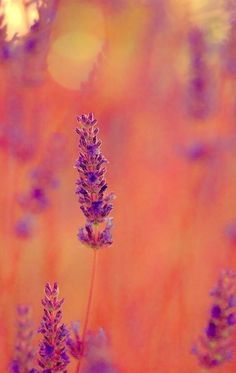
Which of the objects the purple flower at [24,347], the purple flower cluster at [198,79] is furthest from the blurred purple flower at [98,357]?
the purple flower cluster at [198,79]

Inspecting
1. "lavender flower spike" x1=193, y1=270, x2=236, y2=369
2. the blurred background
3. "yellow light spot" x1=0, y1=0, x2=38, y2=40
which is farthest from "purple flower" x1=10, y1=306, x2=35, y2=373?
"yellow light spot" x1=0, y1=0, x2=38, y2=40

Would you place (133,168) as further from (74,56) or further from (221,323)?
(221,323)

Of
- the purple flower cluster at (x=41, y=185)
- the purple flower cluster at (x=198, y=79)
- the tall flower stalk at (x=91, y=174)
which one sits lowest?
the tall flower stalk at (x=91, y=174)

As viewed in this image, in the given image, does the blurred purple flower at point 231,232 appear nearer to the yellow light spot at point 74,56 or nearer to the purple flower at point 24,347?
the yellow light spot at point 74,56

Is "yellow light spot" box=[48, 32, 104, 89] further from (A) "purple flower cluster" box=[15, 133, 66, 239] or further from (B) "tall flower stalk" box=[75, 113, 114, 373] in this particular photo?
(B) "tall flower stalk" box=[75, 113, 114, 373]

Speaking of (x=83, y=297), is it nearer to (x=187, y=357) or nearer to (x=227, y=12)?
(x=187, y=357)

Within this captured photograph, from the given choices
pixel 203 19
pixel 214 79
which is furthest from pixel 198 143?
pixel 203 19
